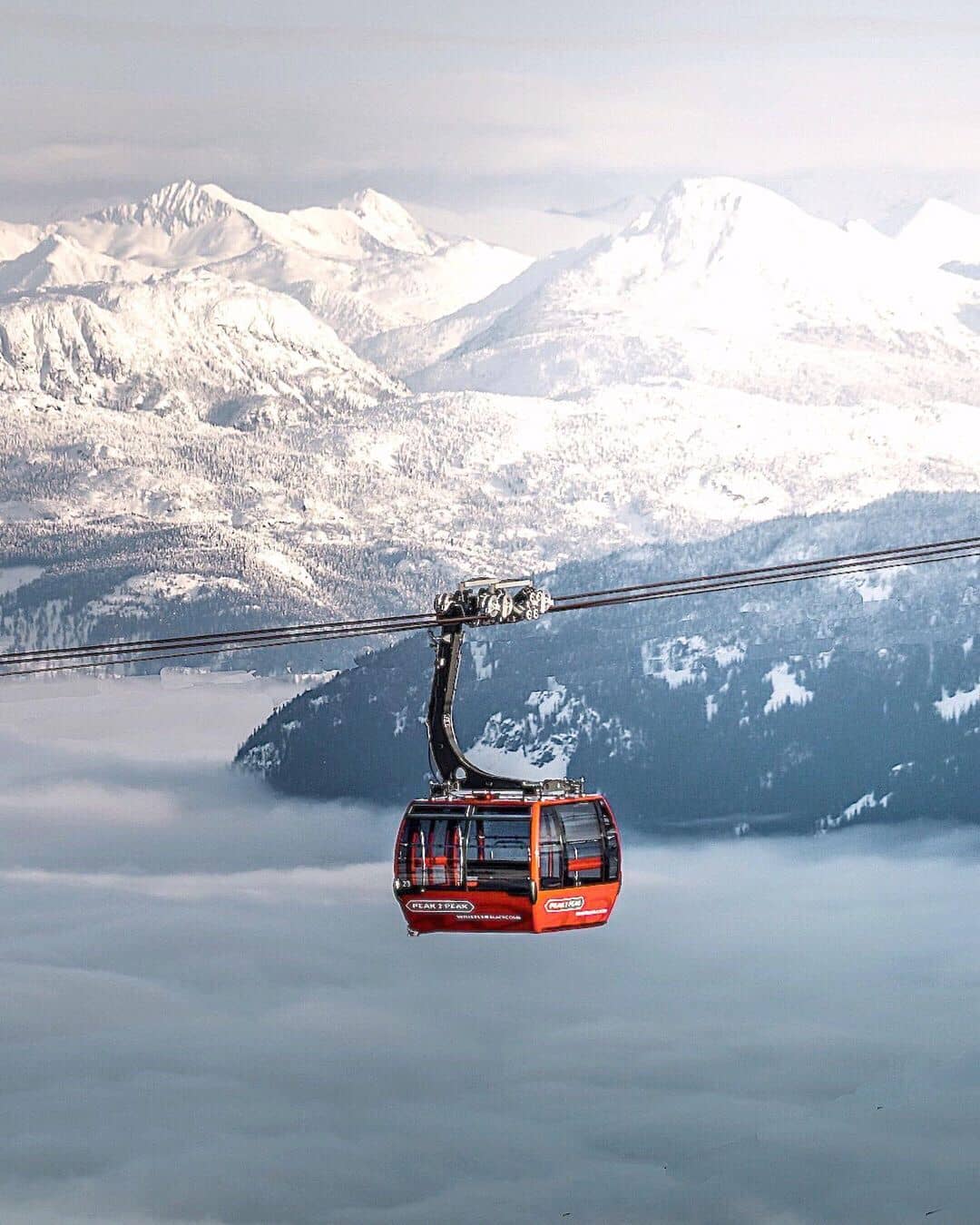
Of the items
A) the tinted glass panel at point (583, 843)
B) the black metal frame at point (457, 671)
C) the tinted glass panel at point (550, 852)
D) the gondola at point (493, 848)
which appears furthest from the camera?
the tinted glass panel at point (583, 843)

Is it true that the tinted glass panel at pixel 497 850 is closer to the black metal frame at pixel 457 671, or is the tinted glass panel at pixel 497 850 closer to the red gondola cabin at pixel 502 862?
A: the red gondola cabin at pixel 502 862

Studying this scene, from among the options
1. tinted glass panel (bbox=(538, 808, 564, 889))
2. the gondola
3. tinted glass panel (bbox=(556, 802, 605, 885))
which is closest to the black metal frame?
the gondola

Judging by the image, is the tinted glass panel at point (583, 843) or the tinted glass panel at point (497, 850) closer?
the tinted glass panel at point (497, 850)

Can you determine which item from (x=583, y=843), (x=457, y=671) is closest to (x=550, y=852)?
(x=583, y=843)

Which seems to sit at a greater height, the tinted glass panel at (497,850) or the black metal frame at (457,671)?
the black metal frame at (457,671)

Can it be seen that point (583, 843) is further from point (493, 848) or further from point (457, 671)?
point (457, 671)

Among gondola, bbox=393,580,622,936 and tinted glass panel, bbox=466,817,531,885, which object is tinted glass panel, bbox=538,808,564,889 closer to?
gondola, bbox=393,580,622,936

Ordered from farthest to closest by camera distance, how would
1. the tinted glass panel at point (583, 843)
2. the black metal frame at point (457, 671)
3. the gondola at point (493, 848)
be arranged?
the tinted glass panel at point (583, 843) → the gondola at point (493, 848) → the black metal frame at point (457, 671)

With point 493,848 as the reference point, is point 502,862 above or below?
below

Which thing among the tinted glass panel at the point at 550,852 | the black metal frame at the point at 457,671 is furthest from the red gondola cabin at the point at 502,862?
the black metal frame at the point at 457,671

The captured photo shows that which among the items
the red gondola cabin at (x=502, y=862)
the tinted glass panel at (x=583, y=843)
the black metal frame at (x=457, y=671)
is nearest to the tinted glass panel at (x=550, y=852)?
the red gondola cabin at (x=502, y=862)

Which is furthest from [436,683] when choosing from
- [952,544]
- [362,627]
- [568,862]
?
[952,544]

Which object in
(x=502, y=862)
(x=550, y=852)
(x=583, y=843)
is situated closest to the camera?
(x=550, y=852)

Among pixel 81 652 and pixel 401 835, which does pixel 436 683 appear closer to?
pixel 401 835
